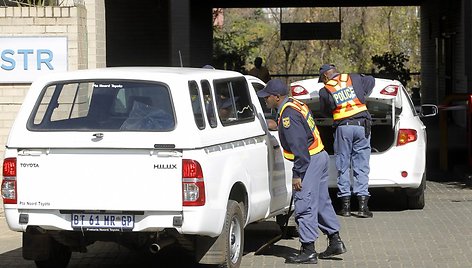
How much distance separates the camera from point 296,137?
9.20 meters

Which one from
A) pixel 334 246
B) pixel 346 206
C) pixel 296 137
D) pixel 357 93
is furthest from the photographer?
pixel 346 206

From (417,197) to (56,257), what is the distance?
17.2ft

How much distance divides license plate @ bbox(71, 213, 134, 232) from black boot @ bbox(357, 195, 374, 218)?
15.0 feet

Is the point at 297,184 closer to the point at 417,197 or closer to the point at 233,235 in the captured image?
the point at 233,235

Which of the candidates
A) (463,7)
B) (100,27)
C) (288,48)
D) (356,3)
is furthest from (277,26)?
(100,27)

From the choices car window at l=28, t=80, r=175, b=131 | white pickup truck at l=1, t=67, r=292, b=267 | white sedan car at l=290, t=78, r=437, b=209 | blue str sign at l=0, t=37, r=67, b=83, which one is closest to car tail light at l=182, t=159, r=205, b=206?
white pickup truck at l=1, t=67, r=292, b=267

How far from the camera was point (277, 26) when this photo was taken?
42500 mm

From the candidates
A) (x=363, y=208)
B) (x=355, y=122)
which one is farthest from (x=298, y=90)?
(x=363, y=208)

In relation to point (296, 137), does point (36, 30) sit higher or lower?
higher

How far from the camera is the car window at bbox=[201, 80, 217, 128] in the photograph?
28.3 ft

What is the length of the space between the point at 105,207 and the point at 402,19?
1303 inches

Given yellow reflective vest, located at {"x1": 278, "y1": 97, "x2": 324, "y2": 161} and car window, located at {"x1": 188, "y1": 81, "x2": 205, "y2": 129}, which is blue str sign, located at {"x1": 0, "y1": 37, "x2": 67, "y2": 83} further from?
car window, located at {"x1": 188, "y1": 81, "x2": 205, "y2": 129}

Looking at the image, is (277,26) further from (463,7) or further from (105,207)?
(105,207)

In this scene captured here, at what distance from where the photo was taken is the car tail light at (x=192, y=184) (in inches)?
316
